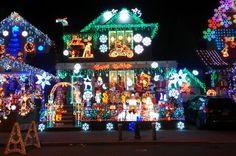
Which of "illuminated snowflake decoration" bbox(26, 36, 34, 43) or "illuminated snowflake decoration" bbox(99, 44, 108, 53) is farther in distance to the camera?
"illuminated snowflake decoration" bbox(26, 36, 34, 43)

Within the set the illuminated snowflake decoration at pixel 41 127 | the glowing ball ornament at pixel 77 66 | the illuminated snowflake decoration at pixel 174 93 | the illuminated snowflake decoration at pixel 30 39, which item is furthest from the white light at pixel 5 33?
the illuminated snowflake decoration at pixel 174 93

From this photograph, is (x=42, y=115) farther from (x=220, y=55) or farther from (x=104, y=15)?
(x=220, y=55)

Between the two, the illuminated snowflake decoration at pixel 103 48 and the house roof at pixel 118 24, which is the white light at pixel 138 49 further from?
the illuminated snowflake decoration at pixel 103 48

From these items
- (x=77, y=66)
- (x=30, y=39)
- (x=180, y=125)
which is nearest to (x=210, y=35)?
(x=77, y=66)

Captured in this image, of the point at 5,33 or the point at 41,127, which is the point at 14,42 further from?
the point at 41,127

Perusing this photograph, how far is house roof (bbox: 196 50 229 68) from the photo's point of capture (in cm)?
2503

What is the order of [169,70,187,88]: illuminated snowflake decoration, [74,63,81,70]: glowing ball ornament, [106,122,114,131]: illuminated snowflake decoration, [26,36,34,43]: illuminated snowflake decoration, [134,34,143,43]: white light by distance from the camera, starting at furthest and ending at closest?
[26,36,34,43]: illuminated snowflake decoration → [134,34,143,43]: white light → [74,63,81,70]: glowing ball ornament → [169,70,187,88]: illuminated snowflake decoration → [106,122,114,131]: illuminated snowflake decoration

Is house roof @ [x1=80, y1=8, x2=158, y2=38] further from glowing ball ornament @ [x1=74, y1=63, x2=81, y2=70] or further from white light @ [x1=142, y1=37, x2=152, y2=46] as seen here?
glowing ball ornament @ [x1=74, y1=63, x2=81, y2=70]

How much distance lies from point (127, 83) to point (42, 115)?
6.87m

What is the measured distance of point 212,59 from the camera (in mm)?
26422

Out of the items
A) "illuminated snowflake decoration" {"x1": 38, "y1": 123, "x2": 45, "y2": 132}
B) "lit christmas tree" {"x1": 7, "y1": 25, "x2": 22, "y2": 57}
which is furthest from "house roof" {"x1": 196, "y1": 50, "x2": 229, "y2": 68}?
"lit christmas tree" {"x1": 7, "y1": 25, "x2": 22, "y2": 57}

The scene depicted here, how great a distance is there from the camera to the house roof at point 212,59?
25.0m

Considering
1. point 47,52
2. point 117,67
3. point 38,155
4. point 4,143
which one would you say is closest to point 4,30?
point 47,52

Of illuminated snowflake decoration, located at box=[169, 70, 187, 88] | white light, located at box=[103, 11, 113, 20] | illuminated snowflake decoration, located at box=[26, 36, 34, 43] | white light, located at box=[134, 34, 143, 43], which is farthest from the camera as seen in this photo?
illuminated snowflake decoration, located at box=[26, 36, 34, 43]
